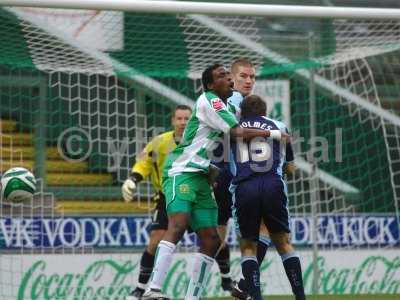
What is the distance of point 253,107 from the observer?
7297 millimetres

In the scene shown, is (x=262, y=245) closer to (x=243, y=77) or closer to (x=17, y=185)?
(x=243, y=77)

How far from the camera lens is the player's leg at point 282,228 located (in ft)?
23.6

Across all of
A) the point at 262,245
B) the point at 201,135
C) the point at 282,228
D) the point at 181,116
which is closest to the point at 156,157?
the point at 181,116

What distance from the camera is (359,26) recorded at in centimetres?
1093

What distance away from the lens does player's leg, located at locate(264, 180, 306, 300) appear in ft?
23.6

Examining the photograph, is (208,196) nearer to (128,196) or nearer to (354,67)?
(128,196)

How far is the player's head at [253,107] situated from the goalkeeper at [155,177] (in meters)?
1.63

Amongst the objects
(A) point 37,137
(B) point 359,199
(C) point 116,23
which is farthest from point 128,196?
(B) point 359,199

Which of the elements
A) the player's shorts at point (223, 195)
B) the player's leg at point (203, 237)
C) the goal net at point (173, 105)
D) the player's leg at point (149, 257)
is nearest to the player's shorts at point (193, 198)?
the player's leg at point (203, 237)

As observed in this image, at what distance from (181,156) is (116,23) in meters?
3.06

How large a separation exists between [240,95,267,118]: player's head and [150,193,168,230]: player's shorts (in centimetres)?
183

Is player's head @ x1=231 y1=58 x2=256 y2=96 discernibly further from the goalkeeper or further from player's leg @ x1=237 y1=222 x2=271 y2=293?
player's leg @ x1=237 y1=222 x2=271 y2=293

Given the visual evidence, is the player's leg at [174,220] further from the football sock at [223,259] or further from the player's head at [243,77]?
the football sock at [223,259]

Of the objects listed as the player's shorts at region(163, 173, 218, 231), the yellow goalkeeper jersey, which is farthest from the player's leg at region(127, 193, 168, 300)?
the player's shorts at region(163, 173, 218, 231)
